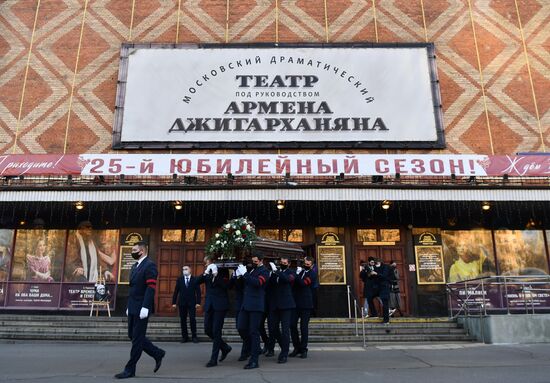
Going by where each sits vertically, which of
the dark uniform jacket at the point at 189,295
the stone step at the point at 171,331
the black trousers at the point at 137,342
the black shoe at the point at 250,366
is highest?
the dark uniform jacket at the point at 189,295

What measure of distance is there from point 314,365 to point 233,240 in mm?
5049

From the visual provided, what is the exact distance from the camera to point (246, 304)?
7.55m

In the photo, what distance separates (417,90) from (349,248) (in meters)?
6.67

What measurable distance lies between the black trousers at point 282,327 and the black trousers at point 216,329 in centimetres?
88

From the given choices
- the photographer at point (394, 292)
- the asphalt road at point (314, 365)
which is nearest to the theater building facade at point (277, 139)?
the photographer at point (394, 292)

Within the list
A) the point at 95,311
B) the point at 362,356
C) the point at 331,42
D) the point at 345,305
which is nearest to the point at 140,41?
the point at 331,42

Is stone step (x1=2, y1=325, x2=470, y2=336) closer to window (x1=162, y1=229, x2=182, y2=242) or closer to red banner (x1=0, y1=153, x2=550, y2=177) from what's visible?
window (x1=162, y1=229, x2=182, y2=242)

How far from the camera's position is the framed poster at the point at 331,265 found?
52.6 ft

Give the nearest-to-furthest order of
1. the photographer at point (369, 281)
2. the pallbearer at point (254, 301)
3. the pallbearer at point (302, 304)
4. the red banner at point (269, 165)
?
the pallbearer at point (254, 301) < the pallbearer at point (302, 304) < the photographer at point (369, 281) < the red banner at point (269, 165)

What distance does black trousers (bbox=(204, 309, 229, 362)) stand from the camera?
7508 mm

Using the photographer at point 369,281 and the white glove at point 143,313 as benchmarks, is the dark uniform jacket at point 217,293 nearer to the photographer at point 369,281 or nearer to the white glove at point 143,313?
the white glove at point 143,313

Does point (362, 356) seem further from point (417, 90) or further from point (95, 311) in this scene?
point (417, 90)

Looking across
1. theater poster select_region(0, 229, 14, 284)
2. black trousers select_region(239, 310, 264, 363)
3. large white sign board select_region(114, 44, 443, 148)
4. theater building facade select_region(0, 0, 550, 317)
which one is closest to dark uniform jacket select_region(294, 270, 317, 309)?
black trousers select_region(239, 310, 264, 363)

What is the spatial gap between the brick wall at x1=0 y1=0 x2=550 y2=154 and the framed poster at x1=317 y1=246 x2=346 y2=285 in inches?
222
